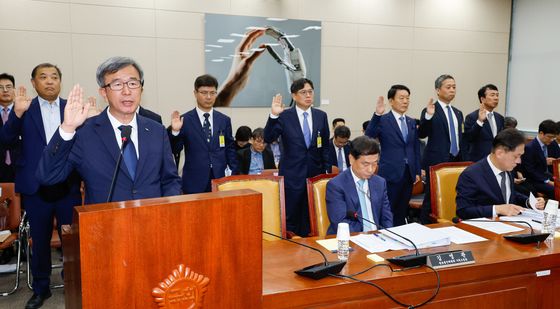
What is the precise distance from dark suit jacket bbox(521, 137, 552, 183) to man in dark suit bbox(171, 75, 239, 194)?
315 centimetres

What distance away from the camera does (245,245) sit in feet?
3.97

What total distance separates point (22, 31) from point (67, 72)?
2.06ft

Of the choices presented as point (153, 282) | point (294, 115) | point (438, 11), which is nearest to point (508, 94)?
point (438, 11)

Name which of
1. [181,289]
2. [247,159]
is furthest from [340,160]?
[181,289]

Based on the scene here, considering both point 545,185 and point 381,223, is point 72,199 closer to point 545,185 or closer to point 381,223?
point 381,223

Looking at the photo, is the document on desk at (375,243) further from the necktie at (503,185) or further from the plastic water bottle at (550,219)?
the necktie at (503,185)

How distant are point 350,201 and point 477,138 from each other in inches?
111

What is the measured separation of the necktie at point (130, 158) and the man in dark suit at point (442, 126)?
3252 millimetres

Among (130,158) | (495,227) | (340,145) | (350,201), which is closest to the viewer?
(130,158)

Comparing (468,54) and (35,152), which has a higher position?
(468,54)

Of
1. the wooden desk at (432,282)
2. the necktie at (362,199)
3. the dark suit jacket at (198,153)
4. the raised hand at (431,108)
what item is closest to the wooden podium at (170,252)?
the wooden desk at (432,282)

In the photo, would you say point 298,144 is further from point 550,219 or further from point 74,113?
point 74,113

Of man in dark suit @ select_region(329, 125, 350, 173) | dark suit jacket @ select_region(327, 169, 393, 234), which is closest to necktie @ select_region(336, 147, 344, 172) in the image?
man in dark suit @ select_region(329, 125, 350, 173)

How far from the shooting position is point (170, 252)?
110 cm
